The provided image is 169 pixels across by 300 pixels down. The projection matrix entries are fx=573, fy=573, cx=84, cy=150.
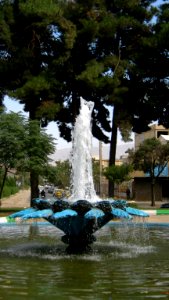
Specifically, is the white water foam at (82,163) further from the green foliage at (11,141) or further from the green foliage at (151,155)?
the green foliage at (151,155)

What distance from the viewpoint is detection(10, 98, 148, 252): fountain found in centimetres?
1229

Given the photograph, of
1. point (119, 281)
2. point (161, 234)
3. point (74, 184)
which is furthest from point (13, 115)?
point (119, 281)

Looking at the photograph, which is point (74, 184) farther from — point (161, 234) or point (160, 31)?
point (160, 31)

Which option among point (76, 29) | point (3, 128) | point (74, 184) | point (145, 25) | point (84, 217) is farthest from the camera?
point (145, 25)

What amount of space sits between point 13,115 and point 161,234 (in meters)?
16.4

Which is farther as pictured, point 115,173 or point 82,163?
point 115,173

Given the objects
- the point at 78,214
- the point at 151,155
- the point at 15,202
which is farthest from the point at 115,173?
the point at 78,214

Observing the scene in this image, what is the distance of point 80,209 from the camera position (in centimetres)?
1240

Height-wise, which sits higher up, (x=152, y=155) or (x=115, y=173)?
(x=152, y=155)

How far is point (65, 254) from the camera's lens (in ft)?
42.1

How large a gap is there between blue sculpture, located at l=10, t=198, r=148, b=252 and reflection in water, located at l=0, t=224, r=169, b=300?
0.41 m

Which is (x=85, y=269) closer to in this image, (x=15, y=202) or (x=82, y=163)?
(x=82, y=163)

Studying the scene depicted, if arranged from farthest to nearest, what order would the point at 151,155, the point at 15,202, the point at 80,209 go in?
the point at 15,202 < the point at 151,155 < the point at 80,209

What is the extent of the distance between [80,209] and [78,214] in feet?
0.50
